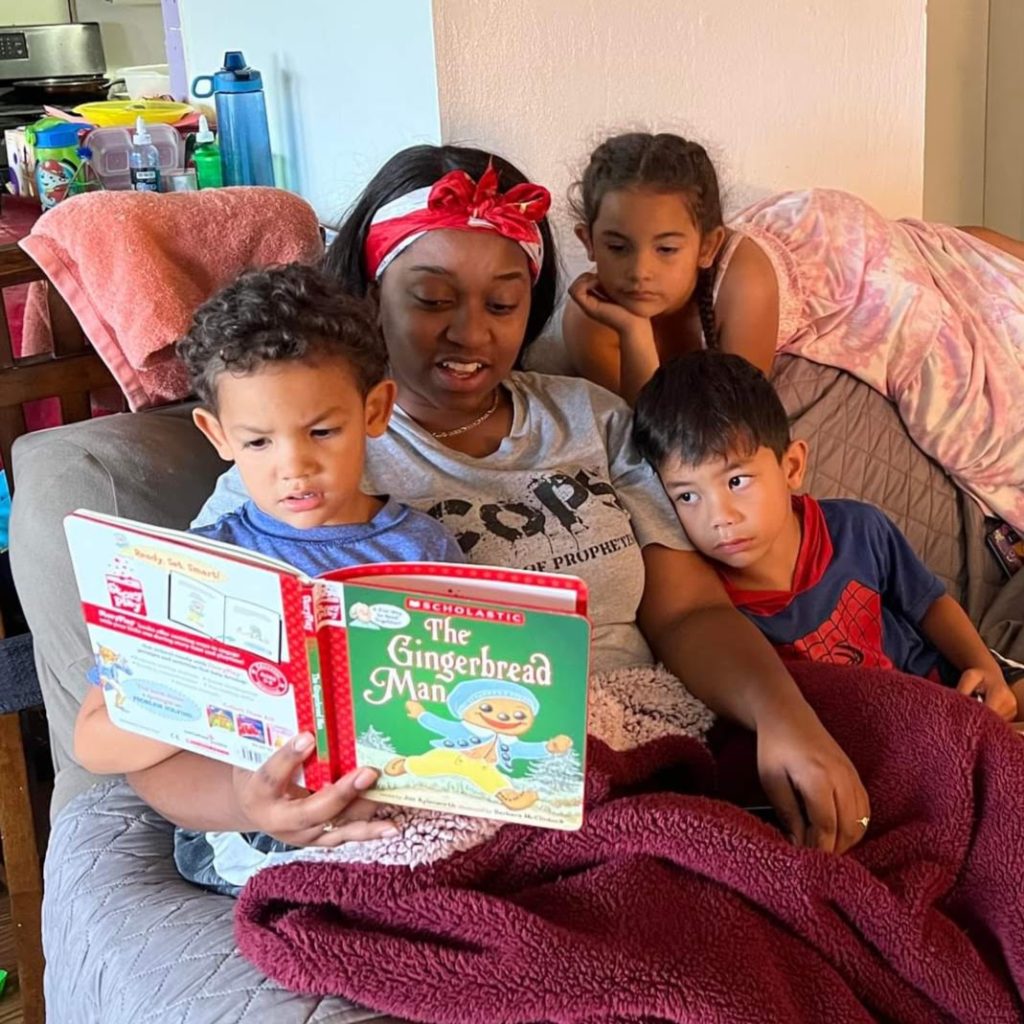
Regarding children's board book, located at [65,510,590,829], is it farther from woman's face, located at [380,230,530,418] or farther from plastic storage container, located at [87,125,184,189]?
plastic storage container, located at [87,125,184,189]

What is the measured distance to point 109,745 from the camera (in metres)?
1.15

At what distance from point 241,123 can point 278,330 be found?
2.82ft

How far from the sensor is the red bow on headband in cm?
143

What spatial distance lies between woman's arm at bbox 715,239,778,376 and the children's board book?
0.97 meters

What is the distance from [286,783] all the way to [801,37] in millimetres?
1558

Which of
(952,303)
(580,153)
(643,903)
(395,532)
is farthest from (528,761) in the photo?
(952,303)

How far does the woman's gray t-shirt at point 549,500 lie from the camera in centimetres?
139

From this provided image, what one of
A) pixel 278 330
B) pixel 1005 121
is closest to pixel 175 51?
pixel 278 330

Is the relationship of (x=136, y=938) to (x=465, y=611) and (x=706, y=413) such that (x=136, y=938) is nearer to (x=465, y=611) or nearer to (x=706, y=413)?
(x=465, y=611)

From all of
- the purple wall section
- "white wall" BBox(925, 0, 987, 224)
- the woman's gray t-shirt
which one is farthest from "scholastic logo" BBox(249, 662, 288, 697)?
"white wall" BBox(925, 0, 987, 224)

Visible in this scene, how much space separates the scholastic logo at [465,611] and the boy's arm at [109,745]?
0.32m

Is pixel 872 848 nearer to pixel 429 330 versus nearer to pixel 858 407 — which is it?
pixel 429 330

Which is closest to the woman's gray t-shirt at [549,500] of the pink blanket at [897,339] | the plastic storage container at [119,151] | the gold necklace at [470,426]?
the gold necklace at [470,426]

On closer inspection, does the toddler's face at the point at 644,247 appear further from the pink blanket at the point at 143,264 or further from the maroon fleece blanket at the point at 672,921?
the maroon fleece blanket at the point at 672,921
